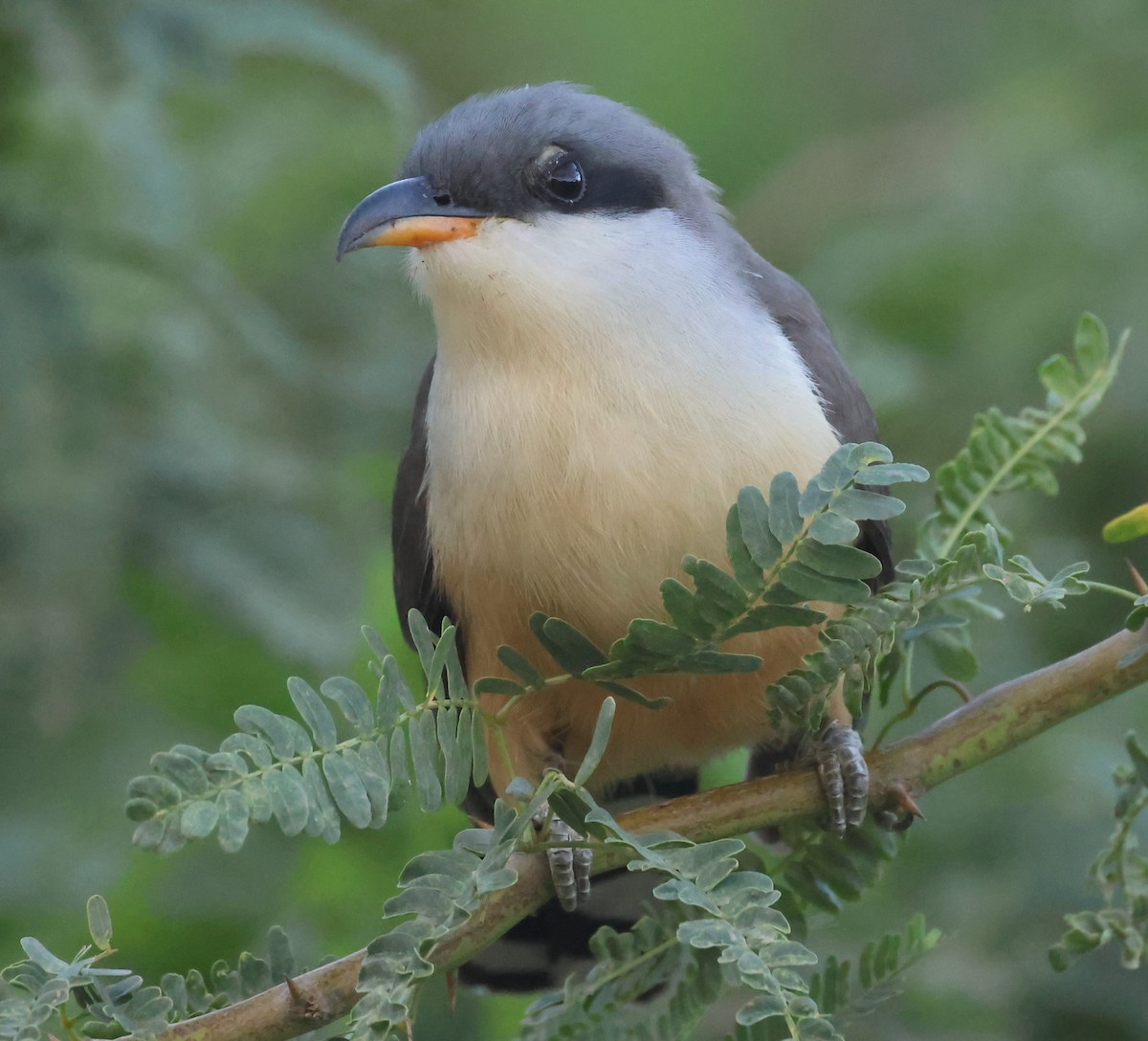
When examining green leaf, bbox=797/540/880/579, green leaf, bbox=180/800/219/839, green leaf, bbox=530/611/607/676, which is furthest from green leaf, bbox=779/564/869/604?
green leaf, bbox=180/800/219/839

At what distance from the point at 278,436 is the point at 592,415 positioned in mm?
1703

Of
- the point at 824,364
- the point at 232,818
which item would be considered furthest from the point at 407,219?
the point at 232,818

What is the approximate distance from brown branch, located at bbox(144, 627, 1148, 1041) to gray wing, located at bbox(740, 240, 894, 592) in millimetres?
684

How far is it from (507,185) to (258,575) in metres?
1.31

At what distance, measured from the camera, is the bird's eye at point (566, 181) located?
10.7 ft

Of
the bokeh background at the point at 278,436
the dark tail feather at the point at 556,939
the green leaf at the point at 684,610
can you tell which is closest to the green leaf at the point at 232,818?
the green leaf at the point at 684,610

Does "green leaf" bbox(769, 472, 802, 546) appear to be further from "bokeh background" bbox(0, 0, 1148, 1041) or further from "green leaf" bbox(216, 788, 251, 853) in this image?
"bokeh background" bbox(0, 0, 1148, 1041)

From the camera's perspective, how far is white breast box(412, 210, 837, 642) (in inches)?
116

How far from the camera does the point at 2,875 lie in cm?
374

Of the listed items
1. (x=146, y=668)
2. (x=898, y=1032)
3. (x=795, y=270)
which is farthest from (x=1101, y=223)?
(x=146, y=668)

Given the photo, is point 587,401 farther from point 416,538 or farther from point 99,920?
point 99,920

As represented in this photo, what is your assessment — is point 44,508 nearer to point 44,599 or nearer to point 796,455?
point 44,599

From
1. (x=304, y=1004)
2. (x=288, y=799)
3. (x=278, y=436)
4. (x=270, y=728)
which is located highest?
(x=278, y=436)

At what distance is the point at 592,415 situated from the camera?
3.01 meters
